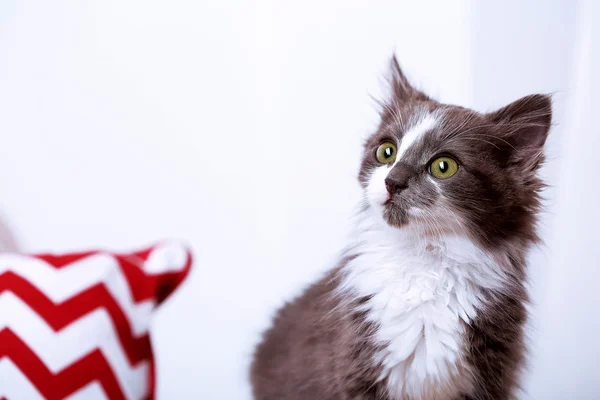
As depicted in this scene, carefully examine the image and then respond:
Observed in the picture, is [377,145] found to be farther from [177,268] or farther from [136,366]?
[136,366]

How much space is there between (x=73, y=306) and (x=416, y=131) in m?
0.77

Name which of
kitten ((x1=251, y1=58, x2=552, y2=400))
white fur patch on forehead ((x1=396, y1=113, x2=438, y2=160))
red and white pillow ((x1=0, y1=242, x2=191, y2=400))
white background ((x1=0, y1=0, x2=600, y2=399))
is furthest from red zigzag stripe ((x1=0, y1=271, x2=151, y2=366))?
white background ((x1=0, y1=0, x2=600, y2=399))

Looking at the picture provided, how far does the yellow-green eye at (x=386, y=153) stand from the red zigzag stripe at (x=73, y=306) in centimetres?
66

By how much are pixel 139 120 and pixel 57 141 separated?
11.1 inches

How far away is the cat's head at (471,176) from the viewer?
3.61 feet

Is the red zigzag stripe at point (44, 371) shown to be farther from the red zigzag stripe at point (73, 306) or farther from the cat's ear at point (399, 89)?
the cat's ear at point (399, 89)

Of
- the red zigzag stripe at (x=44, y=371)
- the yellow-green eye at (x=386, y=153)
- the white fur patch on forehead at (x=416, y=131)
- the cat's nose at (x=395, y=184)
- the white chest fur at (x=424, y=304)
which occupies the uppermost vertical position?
the white fur patch on forehead at (x=416, y=131)

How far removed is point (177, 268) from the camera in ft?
3.04

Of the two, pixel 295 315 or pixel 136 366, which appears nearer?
pixel 136 366

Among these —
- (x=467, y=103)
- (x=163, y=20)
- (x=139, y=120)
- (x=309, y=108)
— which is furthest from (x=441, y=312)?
(x=163, y=20)

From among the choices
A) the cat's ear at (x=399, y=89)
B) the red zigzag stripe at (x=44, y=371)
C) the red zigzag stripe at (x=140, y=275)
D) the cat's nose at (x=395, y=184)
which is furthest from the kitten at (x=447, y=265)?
the red zigzag stripe at (x=44, y=371)

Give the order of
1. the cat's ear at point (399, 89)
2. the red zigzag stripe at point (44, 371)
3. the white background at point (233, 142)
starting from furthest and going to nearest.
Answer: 1. the white background at point (233, 142)
2. the cat's ear at point (399, 89)
3. the red zigzag stripe at point (44, 371)

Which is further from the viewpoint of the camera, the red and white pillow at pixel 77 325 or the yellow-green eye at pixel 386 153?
the yellow-green eye at pixel 386 153

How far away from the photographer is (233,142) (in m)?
2.06
